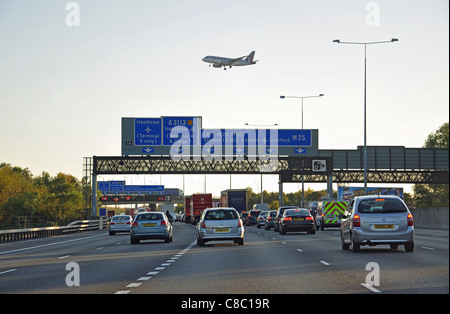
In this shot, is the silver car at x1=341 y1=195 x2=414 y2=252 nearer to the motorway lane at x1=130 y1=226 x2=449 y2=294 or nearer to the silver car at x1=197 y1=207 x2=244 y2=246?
the motorway lane at x1=130 y1=226 x2=449 y2=294

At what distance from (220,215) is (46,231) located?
84.8 feet

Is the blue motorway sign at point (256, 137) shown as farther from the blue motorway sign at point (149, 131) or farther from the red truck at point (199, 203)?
the red truck at point (199, 203)

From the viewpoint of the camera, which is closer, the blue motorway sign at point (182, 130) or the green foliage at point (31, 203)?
the blue motorway sign at point (182, 130)

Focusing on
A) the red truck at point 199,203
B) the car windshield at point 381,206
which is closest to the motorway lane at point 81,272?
the car windshield at point 381,206

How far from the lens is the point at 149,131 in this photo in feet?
234

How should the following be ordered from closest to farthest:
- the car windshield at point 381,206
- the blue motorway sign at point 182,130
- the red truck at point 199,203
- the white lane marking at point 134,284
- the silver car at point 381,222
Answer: the white lane marking at point 134,284 → the silver car at point 381,222 → the car windshield at point 381,206 → the blue motorway sign at point 182,130 → the red truck at point 199,203

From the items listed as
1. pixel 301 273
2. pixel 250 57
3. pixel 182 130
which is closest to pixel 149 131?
pixel 182 130

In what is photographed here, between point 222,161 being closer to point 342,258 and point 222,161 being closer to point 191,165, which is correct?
point 191,165

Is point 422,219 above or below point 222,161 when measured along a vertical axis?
below

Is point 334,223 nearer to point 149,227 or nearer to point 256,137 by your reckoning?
point 149,227

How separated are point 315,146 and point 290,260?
53222 mm

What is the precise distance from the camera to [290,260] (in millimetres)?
22547

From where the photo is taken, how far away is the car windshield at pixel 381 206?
79.4ft
